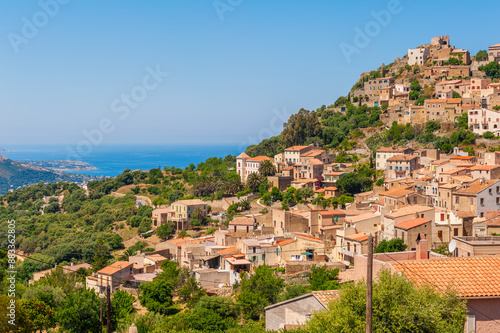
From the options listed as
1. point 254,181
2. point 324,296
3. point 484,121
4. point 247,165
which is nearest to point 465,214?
point 324,296

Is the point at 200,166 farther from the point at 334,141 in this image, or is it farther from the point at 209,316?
the point at 209,316

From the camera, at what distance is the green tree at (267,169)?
5003 cm

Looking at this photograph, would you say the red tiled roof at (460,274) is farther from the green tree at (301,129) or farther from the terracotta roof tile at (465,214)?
the green tree at (301,129)

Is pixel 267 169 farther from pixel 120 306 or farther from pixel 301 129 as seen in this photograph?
pixel 120 306

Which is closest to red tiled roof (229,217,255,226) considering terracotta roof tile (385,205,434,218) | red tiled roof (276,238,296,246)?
red tiled roof (276,238,296,246)

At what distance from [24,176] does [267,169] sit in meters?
78.4

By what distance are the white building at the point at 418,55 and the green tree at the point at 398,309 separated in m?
67.8

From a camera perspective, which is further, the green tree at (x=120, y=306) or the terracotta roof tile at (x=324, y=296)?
the green tree at (x=120, y=306)

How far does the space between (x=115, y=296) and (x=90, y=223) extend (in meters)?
32.5

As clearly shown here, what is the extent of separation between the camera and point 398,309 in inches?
346

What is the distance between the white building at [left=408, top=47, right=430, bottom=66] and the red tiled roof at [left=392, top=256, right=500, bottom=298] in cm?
6597

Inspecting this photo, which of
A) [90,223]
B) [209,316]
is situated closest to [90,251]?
[90,223]

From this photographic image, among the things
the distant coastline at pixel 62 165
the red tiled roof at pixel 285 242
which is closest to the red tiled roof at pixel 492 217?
the red tiled roof at pixel 285 242

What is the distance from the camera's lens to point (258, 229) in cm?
3691
